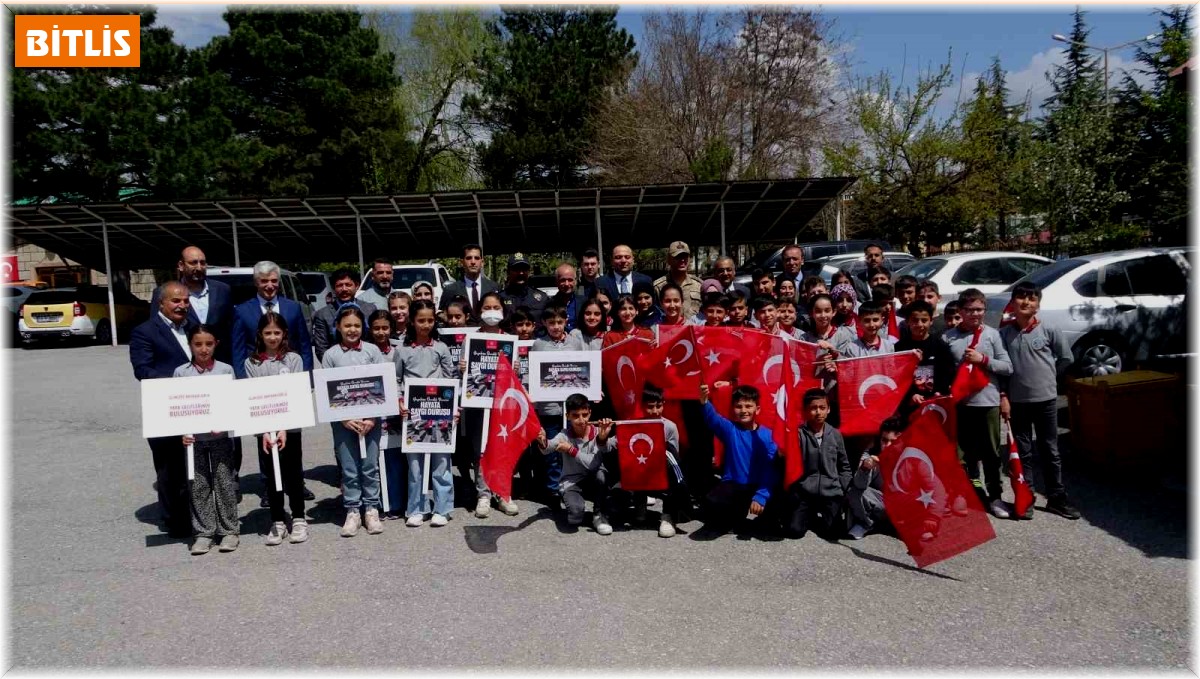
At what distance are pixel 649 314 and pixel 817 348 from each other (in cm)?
156

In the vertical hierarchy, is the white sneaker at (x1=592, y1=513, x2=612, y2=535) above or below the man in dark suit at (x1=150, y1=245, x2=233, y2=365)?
below

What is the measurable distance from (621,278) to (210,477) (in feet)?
13.5

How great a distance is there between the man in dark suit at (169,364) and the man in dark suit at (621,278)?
3.62 meters

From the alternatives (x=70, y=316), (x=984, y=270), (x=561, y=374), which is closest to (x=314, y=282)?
(x=70, y=316)

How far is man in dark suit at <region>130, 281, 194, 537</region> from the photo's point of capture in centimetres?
605

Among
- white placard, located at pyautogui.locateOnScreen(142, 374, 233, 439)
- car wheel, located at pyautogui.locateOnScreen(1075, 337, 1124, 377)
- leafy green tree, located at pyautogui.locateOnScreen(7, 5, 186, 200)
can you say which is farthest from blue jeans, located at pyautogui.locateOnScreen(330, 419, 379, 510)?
leafy green tree, located at pyautogui.locateOnScreen(7, 5, 186, 200)

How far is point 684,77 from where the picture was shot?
107ft

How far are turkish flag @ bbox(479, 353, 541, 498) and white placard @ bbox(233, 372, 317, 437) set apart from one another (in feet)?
4.40

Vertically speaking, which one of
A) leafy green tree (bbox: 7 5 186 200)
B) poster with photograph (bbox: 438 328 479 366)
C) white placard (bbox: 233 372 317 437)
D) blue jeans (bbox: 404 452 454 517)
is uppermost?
leafy green tree (bbox: 7 5 186 200)

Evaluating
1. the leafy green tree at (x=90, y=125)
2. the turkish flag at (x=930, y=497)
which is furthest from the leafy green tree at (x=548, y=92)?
the turkish flag at (x=930, y=497)

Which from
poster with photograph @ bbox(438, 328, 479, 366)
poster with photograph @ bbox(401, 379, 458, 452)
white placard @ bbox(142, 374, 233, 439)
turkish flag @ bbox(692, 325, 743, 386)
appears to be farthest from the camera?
poster with photograph @ bbox(438, 328, 479, 366)

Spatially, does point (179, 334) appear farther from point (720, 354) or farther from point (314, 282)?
point (314, 282)

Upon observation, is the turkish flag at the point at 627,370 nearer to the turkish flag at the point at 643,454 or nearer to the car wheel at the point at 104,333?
the turkish flag at the point at 643,454

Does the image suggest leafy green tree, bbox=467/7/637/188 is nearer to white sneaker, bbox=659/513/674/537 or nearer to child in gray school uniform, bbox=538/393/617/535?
child in gray school uniform, bbox=538/393/617/535
